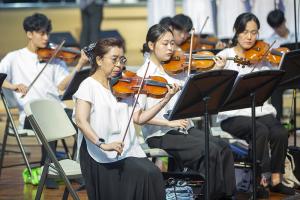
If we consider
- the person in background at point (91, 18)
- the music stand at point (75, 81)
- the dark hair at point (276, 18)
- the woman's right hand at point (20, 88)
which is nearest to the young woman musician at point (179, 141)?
the music stand at point (75, 81)

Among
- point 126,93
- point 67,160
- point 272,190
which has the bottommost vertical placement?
point 272,190

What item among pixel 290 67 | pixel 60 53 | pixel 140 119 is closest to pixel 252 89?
pixel 290 67

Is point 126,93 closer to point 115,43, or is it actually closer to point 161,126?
point 115,43

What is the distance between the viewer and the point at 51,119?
591 centimetres

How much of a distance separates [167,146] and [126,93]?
82 cm

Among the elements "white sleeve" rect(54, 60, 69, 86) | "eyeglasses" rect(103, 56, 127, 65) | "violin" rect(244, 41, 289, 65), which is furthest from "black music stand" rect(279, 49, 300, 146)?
"white sleeve" rect(54, 60, 69, 86)

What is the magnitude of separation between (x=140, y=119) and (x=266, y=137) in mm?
1353

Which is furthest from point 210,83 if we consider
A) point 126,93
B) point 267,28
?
point 267,28

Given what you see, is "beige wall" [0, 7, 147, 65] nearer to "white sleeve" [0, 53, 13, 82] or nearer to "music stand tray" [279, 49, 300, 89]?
"white sleeve" [0, 53, 13, 82]

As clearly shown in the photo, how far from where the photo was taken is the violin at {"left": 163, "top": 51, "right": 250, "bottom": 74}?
625 centimetres

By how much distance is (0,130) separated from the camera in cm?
902

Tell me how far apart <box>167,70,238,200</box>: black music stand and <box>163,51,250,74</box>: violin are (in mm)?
672

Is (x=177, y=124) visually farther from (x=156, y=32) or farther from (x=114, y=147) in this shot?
(x=114, y=147)

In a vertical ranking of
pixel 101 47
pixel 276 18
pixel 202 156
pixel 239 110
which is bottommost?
pixel 202 156
